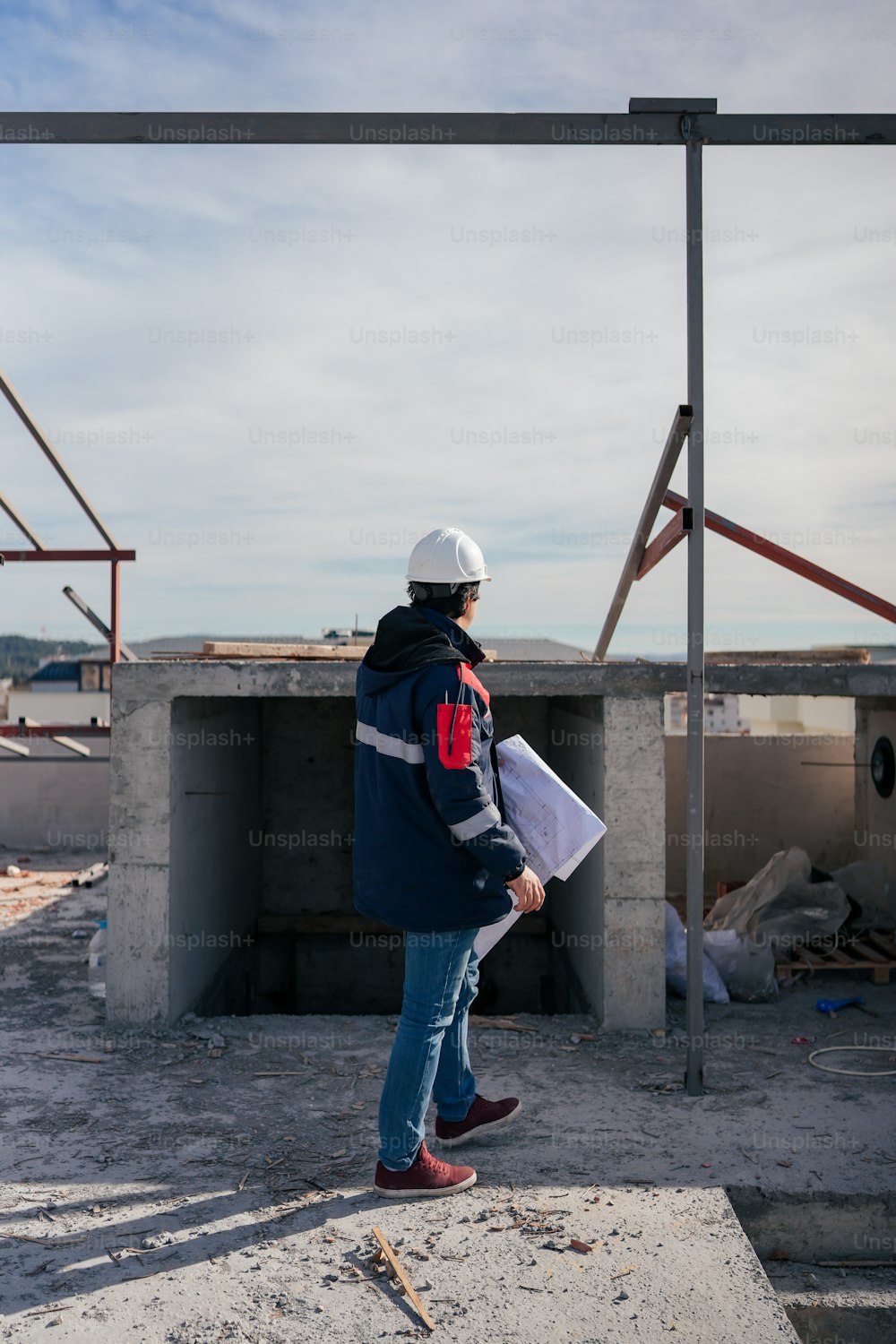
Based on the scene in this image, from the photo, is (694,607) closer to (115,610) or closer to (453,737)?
(453,737)

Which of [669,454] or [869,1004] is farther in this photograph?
[869,1004]

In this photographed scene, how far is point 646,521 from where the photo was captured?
562 cm

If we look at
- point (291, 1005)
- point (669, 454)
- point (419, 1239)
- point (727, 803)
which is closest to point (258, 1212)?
point (419, 1239)

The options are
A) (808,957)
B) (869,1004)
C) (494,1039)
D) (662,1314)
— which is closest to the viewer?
(662,1314)

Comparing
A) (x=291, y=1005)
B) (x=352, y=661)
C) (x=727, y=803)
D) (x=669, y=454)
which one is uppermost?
(x=669, y=454)

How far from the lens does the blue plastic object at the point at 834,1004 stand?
611 cm

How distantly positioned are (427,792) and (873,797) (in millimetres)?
6928

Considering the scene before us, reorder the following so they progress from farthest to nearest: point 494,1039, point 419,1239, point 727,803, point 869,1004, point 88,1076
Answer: point 727,803, point 869,1004, point 494,1039, point 88,1076, point 419,1239

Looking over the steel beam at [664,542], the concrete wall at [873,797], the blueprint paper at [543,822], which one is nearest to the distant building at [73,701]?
the concrete wall at [873,797]

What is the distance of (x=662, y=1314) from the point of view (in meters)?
3.03

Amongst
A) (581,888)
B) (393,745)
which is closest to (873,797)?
(581,888)

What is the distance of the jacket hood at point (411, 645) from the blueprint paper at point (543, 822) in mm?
625

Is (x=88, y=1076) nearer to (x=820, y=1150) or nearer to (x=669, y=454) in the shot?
(x=820, y=1150)

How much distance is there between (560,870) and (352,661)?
2282mm
